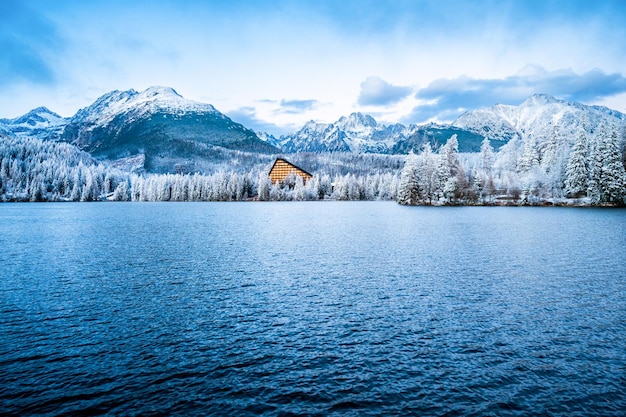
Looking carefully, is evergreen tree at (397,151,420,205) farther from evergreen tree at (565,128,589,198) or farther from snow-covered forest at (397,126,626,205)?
evergreen tree at (565,128,589,198)

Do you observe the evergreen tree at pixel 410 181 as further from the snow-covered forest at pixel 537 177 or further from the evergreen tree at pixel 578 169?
the evergreen tree at pixel 578 169

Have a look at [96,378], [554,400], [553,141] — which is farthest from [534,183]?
[96,378]

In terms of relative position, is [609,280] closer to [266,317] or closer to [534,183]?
[266,317]

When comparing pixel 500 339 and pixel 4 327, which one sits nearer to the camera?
pixel 500 339

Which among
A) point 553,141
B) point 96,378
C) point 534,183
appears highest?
point 553,141

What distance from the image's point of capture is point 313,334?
19422mm

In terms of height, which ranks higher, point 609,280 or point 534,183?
point 534,183

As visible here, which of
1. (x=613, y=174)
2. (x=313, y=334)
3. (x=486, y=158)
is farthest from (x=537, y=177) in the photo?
(x=313, y=334)

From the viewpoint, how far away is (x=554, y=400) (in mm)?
13430

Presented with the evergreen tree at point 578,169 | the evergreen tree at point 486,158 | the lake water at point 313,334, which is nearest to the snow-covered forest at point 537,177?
the evergreen tree at point 578,169

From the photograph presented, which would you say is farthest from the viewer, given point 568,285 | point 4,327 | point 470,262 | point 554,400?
point 470,262

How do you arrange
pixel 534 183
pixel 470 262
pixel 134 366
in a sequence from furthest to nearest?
pixel 534 183
pixel 470 262
pixel 134 366

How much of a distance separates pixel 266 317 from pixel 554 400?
46.6 feet

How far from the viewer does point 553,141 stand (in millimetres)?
147750
